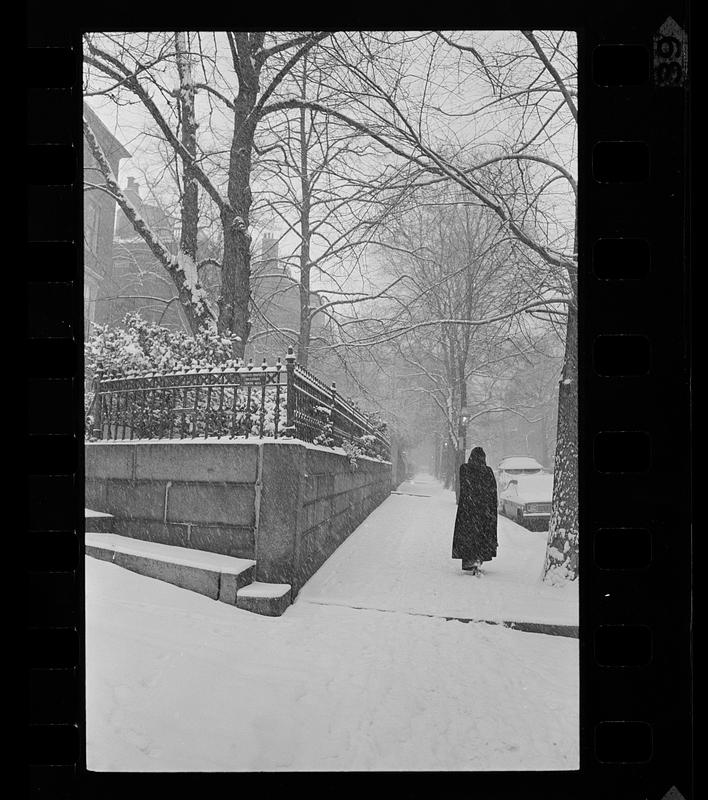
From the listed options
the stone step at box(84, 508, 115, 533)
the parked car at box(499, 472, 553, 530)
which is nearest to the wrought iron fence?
the stone step at box(84, 508, 115, 533)

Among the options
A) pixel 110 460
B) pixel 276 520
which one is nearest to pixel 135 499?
pixel 110 460

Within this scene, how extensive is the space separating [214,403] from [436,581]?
344 cm

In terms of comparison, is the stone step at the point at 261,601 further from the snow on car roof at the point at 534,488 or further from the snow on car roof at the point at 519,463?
the snow on car roof at the point at 519,463

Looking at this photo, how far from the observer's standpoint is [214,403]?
698 centimetres

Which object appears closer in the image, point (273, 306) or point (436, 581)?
point (436, 581)

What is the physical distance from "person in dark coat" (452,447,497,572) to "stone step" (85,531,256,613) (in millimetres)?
3109

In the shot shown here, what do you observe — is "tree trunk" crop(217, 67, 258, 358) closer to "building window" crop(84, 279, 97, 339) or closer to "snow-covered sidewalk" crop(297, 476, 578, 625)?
"building window" crop(84, 279, 97, 339)

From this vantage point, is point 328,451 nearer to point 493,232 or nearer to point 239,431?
point 239,431

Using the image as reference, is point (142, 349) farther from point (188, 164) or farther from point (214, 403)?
point (188, 164)

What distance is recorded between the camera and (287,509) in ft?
20.7

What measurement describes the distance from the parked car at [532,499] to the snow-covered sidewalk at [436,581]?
193 millimetres

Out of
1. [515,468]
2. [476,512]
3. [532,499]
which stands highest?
[515,468]

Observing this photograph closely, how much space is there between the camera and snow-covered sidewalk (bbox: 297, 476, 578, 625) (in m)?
6.64
